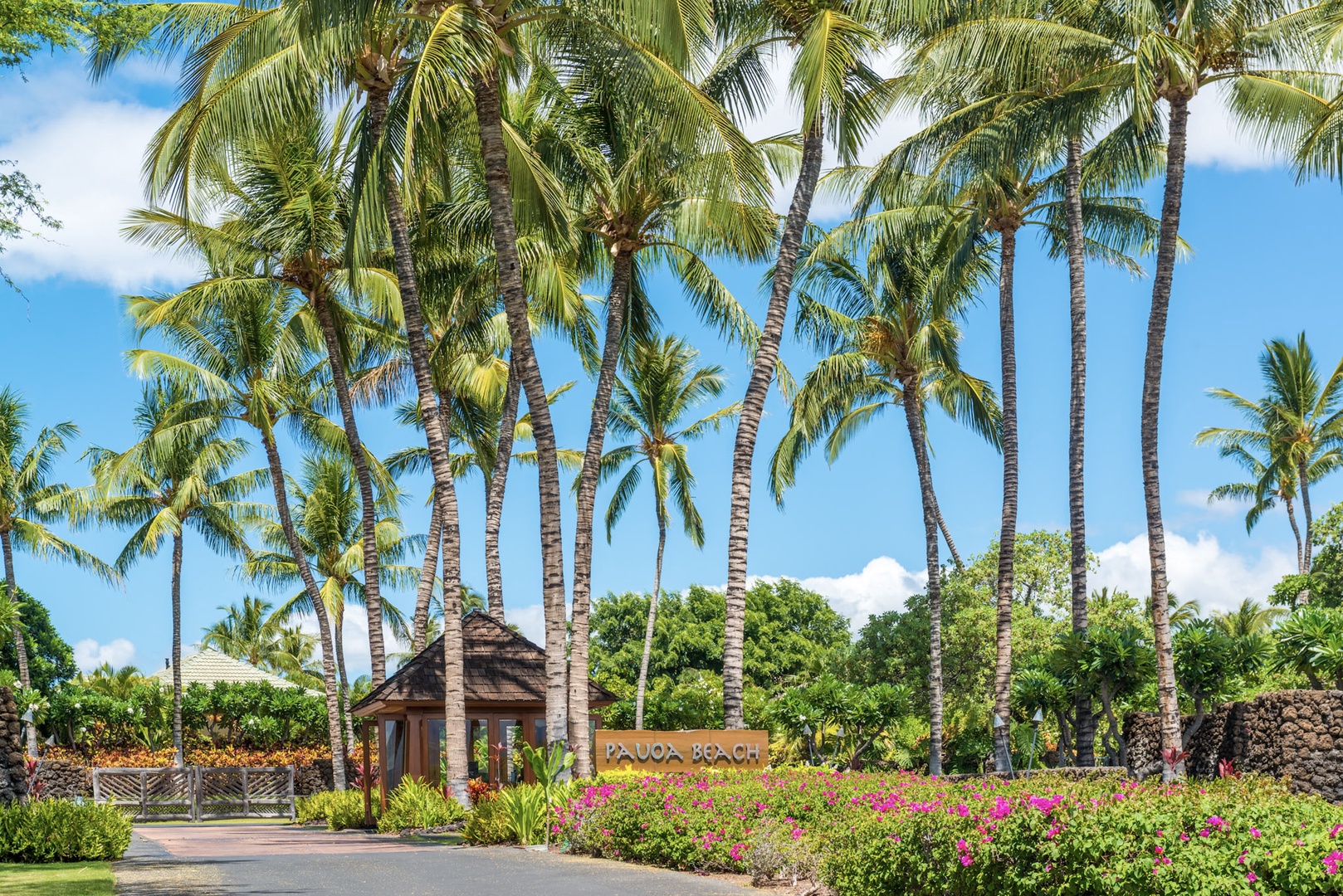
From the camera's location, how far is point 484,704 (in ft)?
68.2

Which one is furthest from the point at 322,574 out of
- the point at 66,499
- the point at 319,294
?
the point at 319,294

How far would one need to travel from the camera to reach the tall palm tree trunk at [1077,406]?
22.5 m

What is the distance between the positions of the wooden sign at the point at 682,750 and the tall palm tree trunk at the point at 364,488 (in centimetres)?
913

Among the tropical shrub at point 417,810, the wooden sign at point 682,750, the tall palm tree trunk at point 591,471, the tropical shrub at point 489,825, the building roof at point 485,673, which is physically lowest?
the tropical shrub at point 417,810

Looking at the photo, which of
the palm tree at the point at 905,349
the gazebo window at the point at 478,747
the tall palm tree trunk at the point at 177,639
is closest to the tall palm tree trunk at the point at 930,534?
the palm tree at the point at 905,349

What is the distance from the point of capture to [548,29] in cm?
1672

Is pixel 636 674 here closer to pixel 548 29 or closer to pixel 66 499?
pixel 66 499

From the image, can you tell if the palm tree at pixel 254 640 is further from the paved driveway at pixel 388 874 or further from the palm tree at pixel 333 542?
the paved driveway at pixel 388 874

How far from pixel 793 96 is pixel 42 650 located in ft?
126

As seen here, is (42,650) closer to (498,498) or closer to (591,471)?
(498,498)

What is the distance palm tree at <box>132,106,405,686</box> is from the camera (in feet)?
74.3

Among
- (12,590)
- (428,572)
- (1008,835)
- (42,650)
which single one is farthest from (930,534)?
(42,650)

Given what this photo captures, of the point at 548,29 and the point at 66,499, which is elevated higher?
the point at 548,29

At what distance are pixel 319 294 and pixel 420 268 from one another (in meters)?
2.00
